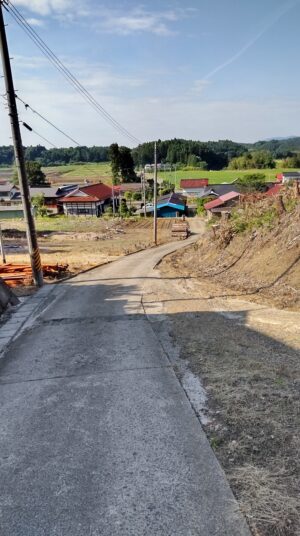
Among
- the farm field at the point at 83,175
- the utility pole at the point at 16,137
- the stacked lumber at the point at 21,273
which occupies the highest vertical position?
the utility pole at the point at 16,137

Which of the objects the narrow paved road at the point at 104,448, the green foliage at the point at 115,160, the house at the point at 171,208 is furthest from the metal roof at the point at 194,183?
the narrow paved road at the point at 104,448

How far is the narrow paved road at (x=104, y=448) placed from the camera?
4176 millimetres

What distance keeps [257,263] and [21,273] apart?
11873mm

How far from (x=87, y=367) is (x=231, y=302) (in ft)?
23.3

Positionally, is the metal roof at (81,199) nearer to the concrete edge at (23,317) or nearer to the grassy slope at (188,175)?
the concrete edge at (23,317)

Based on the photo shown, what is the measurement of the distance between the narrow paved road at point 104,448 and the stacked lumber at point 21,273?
9.22 metres

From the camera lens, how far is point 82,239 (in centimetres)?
4325

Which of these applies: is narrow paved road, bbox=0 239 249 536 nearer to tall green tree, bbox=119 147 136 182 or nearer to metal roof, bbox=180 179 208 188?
tall green tree, bbox=119 147 136 182

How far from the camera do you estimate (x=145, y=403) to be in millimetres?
6621

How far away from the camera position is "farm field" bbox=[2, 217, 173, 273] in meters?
31.1

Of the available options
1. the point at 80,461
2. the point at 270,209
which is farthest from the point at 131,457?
the point at 270,209

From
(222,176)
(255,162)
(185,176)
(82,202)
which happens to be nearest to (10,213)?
(82,202)

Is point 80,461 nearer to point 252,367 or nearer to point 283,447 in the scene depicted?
point 283,447

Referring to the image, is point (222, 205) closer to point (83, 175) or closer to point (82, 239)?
point (82, 239)
